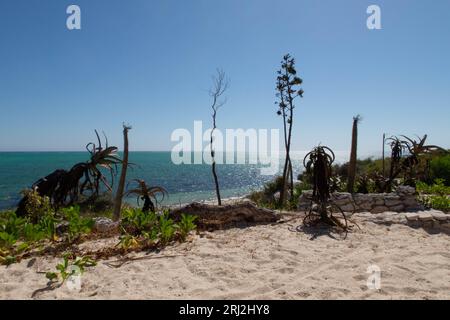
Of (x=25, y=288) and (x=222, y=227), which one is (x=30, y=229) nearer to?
(x=25, y=288)

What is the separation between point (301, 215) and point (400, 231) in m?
1.99

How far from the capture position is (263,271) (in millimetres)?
4059

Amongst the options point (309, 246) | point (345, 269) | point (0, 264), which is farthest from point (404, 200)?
point (0, 264)

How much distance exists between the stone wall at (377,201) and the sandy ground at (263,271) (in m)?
2.60

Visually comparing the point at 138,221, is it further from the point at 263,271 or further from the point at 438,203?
the point at 438,203

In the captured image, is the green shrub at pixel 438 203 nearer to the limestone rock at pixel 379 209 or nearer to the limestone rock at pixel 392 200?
the limestone rock at pixel 392 200

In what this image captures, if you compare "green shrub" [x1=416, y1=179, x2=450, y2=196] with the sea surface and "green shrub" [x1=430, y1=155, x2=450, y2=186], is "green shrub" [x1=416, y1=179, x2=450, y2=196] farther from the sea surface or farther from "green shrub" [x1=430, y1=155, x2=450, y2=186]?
the sea surface

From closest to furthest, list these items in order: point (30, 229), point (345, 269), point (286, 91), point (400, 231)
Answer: point (345, 269) → point (30, 229) → point (400, 231) → point (286, 91)

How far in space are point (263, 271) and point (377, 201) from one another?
566 cm

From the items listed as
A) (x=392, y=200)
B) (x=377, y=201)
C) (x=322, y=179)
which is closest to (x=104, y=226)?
(x=322, y=179)

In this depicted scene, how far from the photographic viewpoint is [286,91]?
48.0 ft

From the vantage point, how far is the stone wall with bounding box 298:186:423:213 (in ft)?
26.5

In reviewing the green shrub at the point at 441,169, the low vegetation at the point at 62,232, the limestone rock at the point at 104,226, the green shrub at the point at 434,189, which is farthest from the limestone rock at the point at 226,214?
the green shrub at the point at 441,169

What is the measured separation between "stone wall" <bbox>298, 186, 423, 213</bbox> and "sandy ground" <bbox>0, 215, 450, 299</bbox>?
8.53 feet
